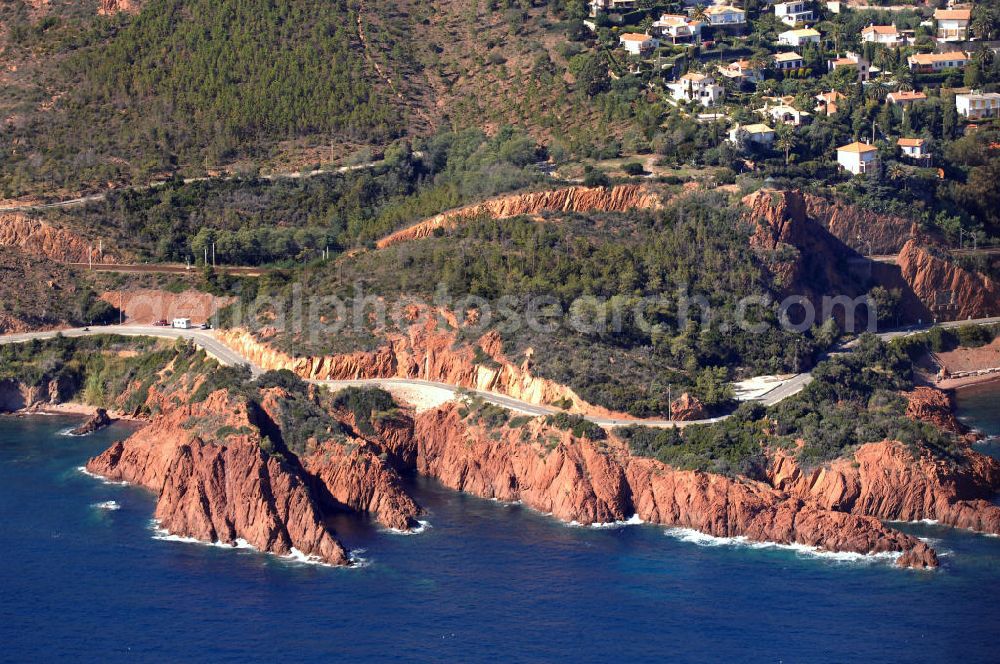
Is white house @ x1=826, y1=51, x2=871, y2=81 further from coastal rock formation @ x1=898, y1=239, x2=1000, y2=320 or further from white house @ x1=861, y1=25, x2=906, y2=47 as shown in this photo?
coastal rock formation @ x1=898, y1=239, x2=1000, y2=320

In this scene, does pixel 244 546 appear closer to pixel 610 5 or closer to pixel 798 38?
pixel 610 5

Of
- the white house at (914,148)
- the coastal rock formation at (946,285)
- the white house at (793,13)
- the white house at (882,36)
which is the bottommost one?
the coastal rock formation at (946,285)

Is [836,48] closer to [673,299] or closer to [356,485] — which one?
[673,299]

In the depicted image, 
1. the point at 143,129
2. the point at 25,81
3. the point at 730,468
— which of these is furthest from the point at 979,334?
the point at 25,81

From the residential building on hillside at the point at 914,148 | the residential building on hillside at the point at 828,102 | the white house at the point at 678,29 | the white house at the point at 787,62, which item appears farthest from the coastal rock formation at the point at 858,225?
the white house at the point at 678,29

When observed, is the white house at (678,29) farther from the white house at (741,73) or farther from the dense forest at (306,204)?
the dense forest at (306,204)

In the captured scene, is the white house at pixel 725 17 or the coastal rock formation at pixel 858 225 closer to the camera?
the coastal rock formation at pixel 858 225
